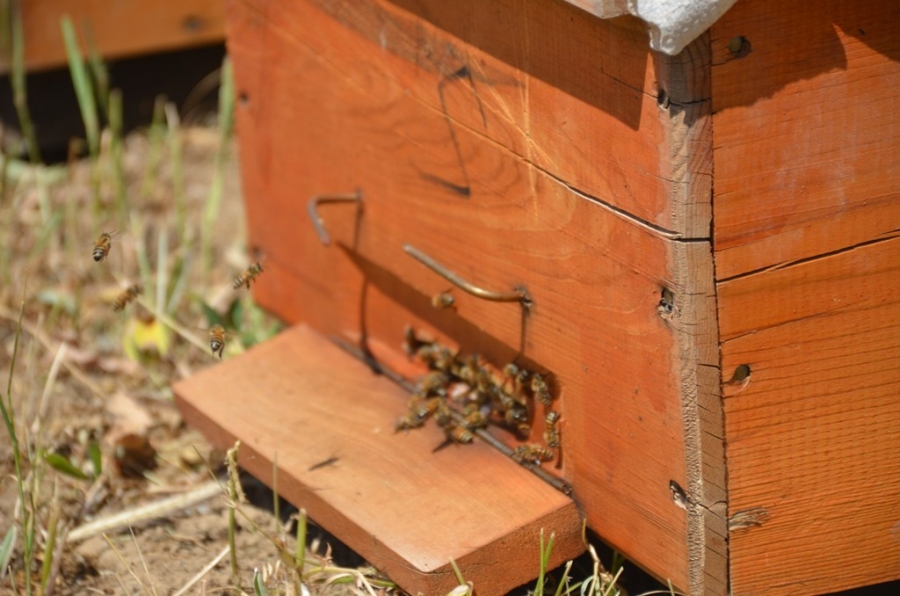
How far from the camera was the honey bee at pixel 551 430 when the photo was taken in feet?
6.04

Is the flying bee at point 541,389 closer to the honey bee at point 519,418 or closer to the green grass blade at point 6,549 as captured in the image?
the honey bee at point 519,418

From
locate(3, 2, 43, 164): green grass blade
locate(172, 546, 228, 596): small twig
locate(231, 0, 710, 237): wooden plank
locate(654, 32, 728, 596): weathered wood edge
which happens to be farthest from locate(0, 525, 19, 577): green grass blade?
locate(3, 2, 43, 164): green grass blade

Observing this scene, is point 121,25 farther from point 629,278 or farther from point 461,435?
point 629,278

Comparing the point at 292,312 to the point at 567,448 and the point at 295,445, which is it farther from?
the point at 567,448

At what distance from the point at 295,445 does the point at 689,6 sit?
112 centimetres

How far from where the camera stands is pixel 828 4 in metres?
1.40

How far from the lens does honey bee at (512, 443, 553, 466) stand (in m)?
1.91

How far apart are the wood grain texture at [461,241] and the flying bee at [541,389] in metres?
0.02

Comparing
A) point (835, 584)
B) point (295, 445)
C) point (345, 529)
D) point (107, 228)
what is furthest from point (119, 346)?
point (835, 584)

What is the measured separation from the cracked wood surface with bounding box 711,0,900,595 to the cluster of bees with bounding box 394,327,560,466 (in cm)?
38

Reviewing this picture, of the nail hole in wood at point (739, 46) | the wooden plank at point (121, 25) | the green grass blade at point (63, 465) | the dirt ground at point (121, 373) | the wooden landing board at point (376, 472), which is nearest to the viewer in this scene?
the nail hole in wood at point (739, 46)

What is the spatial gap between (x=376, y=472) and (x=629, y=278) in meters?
0.63

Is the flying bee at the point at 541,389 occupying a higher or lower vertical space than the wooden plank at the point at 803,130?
lower

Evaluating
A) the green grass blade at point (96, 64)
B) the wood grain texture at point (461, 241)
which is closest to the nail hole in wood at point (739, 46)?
the wood grain texture at point (461, 241)
